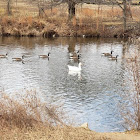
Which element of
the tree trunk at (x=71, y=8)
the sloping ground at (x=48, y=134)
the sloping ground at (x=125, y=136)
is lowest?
the sloping ground at (x=125, y=136)

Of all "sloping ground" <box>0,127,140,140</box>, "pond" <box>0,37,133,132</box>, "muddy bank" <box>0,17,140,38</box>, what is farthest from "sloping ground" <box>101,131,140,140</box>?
"muddy bank" <box>0,17,140,38</box>

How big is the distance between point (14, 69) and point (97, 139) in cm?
1926

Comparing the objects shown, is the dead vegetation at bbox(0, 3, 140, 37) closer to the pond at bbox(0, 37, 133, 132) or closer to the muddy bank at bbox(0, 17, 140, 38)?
the muddy bank at bbox(0, 17, 140, 38)

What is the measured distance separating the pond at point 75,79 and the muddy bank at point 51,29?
7.96 m

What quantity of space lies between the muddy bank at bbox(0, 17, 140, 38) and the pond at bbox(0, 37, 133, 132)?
313 inches

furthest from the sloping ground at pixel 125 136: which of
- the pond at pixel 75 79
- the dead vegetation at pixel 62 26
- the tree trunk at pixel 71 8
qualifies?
the tree trunk at pixel 71 8

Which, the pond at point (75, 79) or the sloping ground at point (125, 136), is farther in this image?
the pond at point (75, 79)

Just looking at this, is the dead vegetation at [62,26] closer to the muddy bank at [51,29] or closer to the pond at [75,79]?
the muddy bank at [51,29]

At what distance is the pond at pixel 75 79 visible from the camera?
65.6ft

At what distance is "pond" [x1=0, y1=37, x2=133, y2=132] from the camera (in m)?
20.0

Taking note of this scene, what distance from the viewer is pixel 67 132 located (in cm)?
1320

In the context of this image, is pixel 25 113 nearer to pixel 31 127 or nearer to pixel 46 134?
pixel 31 127

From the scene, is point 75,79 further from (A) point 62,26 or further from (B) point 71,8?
(B) point 71,8

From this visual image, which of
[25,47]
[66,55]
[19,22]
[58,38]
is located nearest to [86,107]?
[66,55]
